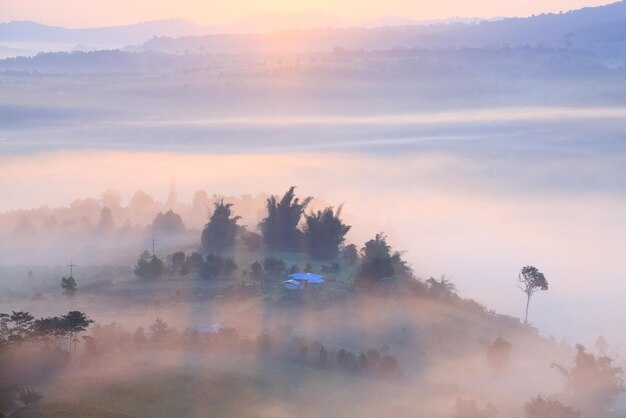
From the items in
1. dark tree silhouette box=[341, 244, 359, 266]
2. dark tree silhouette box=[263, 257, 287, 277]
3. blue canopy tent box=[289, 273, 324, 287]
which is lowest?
blue canopy tent box=[289, 273, 324, 287]

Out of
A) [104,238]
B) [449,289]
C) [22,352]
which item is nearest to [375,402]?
[22,352]

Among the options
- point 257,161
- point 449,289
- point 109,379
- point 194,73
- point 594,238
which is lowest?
point 109,379

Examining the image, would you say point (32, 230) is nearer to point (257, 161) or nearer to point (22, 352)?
point (22, 352)

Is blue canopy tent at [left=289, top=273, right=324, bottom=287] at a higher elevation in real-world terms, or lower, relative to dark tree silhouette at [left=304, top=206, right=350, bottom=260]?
lower

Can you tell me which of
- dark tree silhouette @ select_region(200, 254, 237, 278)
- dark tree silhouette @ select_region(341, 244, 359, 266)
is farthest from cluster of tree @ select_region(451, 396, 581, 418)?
dark tree silhouette @ select_region(341, 244, 359, 266)

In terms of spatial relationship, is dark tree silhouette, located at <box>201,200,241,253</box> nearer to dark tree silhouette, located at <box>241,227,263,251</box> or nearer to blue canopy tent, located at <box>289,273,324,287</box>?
dark tree silhouette, located at <box>241,227,263,251</box>

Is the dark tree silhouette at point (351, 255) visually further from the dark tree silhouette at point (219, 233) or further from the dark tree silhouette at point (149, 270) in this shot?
the dark tree silhouette at point (149, 270)

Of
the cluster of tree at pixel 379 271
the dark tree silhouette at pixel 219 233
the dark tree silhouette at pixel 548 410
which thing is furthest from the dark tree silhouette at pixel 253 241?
the dark tree silhouette at pixel 548 410
